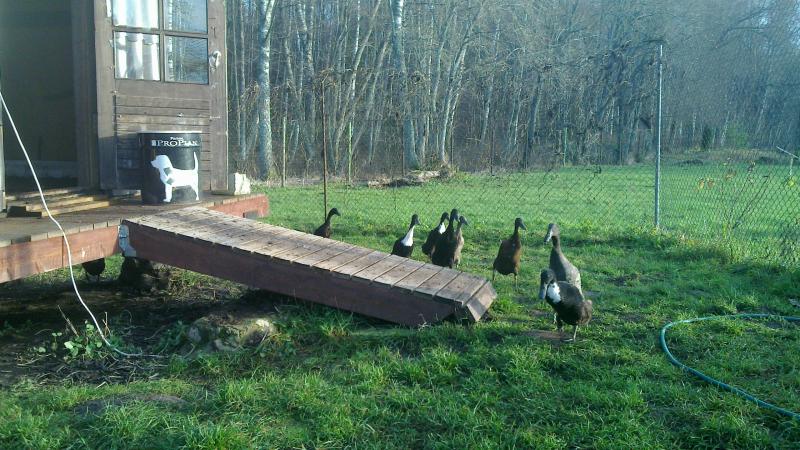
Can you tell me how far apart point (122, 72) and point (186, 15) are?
3.55 feet

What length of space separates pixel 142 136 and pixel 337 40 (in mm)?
19577

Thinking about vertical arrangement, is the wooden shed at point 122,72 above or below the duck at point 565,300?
above

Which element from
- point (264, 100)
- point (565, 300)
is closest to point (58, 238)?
point (565, 300)

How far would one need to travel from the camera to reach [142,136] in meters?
7.21

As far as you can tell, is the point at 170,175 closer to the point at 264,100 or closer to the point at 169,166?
the point at 169,166

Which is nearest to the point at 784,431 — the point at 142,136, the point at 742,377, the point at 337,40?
the point at 742,377

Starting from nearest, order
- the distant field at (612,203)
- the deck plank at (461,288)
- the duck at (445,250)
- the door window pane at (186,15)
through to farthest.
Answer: the deck plank at (461,288)
the duck at (445,250)
the door window pane at (186,15)
the distant field at (612,203)

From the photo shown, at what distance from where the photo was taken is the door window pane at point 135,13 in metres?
7.56

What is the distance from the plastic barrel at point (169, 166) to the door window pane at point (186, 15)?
4.94ft

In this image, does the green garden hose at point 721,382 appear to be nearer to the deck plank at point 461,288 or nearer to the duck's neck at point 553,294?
the duck's neck at point 553,294

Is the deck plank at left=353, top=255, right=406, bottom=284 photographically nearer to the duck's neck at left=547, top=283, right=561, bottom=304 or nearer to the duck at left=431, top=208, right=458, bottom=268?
the duck at left=431, top=208, right=458, bottom=268

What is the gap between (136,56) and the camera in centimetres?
779

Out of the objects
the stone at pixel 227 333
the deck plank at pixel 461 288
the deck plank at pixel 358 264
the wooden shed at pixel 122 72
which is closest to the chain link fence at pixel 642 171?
the wooden shed at pixel 122 72

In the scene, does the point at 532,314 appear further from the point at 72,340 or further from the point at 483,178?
the point at 483,178
